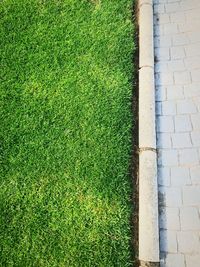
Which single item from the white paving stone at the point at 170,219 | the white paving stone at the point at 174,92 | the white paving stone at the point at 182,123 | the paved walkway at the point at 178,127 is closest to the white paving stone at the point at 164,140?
the paved walkway at the point at 178,127

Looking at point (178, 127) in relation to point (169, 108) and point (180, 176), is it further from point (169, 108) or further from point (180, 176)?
point (180, 176)

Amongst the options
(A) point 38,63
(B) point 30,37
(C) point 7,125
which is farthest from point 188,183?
(B) point 30,37

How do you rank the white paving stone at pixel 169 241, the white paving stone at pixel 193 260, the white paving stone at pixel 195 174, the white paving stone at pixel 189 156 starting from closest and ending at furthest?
1. the white paving stone at pixel 193 260
2. the white paving stone at pixel 169 241
3. the white paving stone at pixel 195 174
4. the white paving stone at pixel 189 156

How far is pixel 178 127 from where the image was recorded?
13.7 feet

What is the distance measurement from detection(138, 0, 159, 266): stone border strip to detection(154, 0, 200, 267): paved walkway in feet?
0.35

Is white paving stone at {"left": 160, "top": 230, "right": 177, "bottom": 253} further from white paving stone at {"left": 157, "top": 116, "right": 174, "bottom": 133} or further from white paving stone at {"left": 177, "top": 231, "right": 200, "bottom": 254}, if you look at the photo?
white paving stone at {"left": 157, "top": 116, "right": 174, "bottom": 133}

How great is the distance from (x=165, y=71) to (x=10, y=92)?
2037 mm

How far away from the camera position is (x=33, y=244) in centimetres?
354

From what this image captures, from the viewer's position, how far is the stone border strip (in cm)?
342

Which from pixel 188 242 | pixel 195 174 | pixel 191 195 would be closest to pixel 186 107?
pixel 195 174

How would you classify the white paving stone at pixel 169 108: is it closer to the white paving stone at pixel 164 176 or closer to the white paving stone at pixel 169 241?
the white paving stone at pixel 164 176

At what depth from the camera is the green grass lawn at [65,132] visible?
3535mm

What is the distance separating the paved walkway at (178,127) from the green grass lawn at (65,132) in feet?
1.26

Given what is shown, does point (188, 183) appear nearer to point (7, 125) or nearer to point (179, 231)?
point (179, 231)
